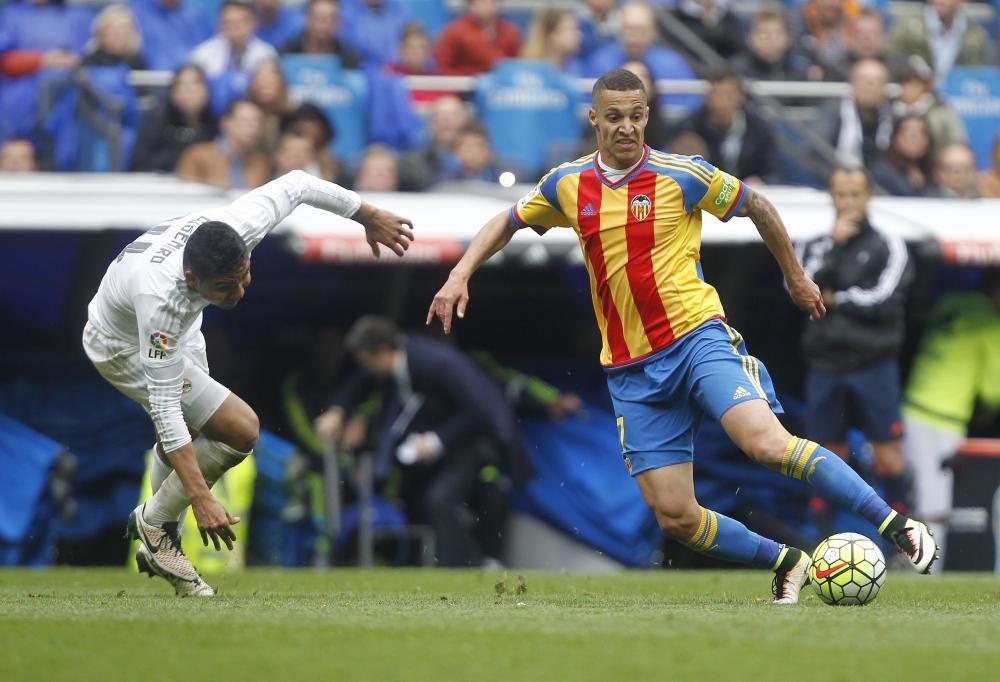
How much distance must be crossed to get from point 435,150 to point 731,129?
7.84 ft

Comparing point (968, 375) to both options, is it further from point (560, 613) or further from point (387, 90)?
point (560, 613)

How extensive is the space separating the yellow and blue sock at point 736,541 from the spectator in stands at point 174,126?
6.95 meters

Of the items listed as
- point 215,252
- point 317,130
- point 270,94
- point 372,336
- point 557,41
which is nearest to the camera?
point 215,252

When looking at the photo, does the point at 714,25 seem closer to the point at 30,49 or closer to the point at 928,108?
the point at 928,108

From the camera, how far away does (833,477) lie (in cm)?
722

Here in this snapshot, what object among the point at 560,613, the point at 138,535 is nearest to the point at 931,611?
the point at 560,613

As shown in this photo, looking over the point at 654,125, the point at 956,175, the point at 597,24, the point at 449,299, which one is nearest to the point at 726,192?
the point at 449,299

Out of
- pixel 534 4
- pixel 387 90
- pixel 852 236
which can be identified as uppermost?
pixel 534 4

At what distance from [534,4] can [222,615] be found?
11508mm

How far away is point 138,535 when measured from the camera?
8.25m

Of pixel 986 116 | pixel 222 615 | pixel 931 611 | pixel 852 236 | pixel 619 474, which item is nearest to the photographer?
pixel 222 615

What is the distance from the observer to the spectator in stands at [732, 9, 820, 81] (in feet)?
51.9

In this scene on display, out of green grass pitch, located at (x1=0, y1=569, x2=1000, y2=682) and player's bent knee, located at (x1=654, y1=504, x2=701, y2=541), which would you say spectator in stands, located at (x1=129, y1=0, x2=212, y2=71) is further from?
player's bent knee, located at (x1=654, y1=504, x2=701, y2=541)

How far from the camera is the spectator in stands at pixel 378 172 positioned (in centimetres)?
1329
